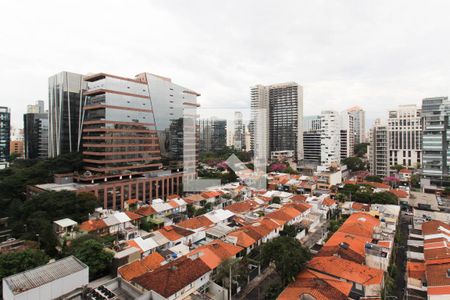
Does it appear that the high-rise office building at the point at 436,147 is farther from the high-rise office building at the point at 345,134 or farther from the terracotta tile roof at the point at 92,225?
the terracotta tile roof at the point at 92,225

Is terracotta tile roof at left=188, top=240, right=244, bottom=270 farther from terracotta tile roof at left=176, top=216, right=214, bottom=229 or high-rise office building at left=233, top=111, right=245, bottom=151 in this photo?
high-rise office building at left=233, top=111, right=245, bottom=151

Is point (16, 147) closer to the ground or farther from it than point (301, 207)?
farther from it

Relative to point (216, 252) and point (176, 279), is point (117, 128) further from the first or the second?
point (176, 279)

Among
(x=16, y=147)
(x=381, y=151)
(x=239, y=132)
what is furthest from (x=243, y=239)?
(x=16, y=147)

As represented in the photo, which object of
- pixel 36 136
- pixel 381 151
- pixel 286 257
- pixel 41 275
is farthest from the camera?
pixel 36 136

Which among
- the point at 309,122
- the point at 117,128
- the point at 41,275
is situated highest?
the point at 309,122

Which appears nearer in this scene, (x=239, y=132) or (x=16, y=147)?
(x=239, y=132)

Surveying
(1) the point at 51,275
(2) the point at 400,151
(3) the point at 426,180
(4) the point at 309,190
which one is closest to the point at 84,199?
(1) the point at 51,275
